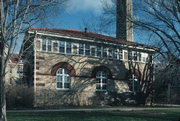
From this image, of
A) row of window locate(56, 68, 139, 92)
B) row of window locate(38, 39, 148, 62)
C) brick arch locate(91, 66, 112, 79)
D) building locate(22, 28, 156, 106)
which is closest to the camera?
building locate(22, 28, 156, 106)

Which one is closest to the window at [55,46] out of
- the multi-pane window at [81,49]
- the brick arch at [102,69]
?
the multi-pane window at [81,49]

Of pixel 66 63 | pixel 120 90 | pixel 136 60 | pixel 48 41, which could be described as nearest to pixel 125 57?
pixel 136 60

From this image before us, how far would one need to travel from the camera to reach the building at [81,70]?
82.9 ft

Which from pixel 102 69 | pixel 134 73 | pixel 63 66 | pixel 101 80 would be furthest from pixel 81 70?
pixel 134 73

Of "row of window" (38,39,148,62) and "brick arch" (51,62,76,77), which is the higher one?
"row of window" (38,39,148,62)

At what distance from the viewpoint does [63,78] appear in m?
26.7

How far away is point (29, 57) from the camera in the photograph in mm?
26328

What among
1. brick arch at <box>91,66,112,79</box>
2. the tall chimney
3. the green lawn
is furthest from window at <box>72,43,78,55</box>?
the green lawn

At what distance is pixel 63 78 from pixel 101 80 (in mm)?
4967

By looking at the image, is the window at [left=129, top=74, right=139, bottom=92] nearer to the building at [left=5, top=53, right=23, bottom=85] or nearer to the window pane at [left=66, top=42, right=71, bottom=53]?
the window pane at [left=66, top=42, right=71, bottom=53]

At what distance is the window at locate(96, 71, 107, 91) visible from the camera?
96.1 ft

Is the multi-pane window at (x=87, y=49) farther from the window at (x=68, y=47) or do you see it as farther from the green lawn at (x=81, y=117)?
the green lawn at (x=81, y=117)

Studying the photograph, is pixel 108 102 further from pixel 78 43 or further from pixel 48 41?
pixel 48 41

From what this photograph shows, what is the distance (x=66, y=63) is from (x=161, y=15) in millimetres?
11146
